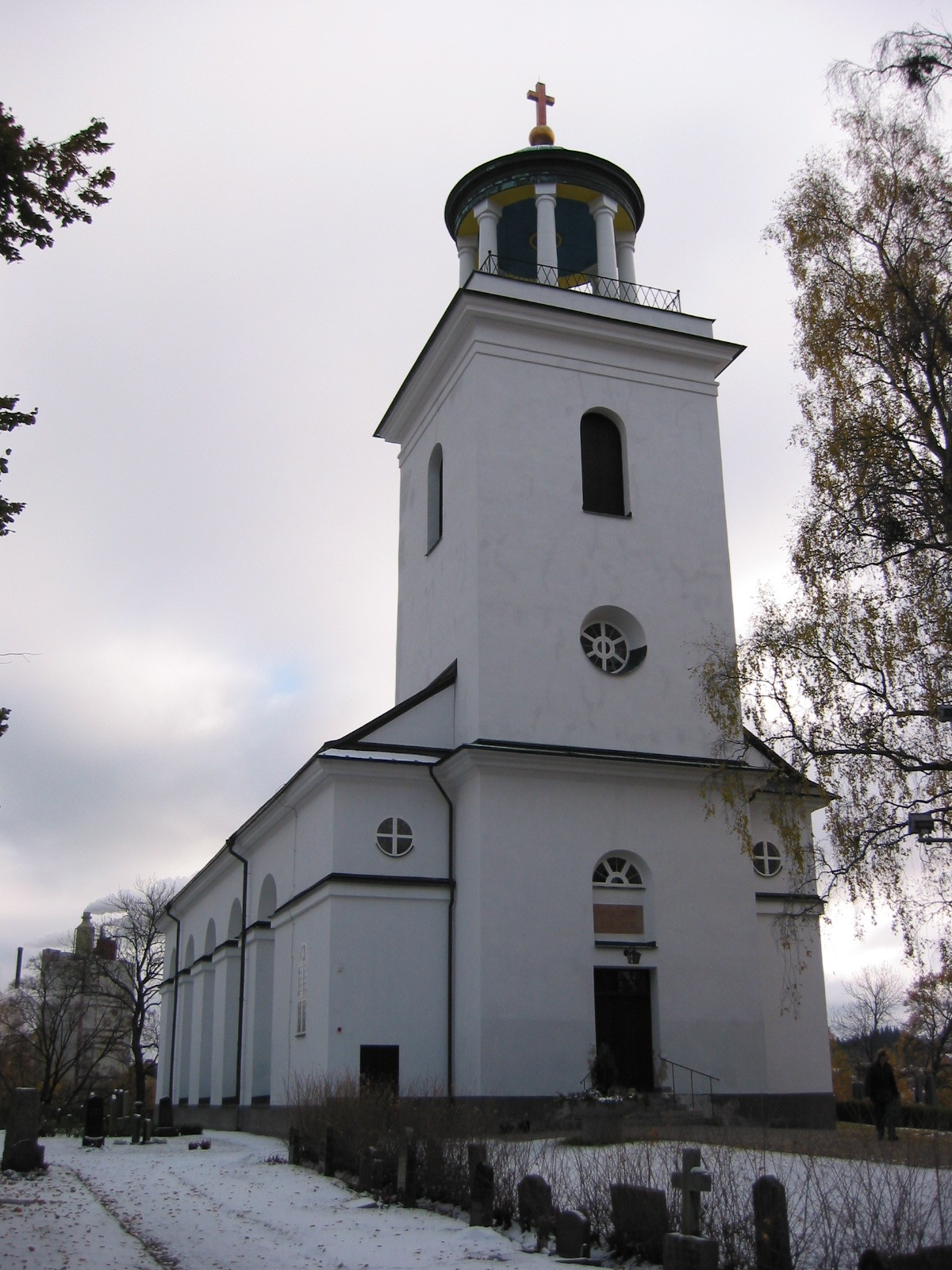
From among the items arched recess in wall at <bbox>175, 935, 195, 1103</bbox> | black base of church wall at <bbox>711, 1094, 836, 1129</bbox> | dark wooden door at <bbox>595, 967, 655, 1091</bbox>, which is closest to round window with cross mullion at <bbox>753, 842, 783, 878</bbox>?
dark wooden door at <bbox>595, 967, 655, 1091</bbox>

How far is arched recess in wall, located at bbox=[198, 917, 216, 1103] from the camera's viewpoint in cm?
2892

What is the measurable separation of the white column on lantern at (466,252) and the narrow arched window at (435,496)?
14.1ft

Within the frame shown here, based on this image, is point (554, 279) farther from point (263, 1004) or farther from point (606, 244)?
point (263, 1004)

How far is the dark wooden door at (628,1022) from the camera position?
19.4 meters

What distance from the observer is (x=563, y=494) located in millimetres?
22266

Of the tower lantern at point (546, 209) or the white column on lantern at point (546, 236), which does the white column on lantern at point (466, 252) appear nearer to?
the tower lantern at point (546, 209)

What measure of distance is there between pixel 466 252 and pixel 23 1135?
1918cm

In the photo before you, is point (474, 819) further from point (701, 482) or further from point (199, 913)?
point (199, 913)

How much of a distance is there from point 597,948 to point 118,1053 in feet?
171

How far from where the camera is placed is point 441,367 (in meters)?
24.4

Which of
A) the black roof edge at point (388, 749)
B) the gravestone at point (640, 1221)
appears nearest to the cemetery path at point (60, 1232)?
the gravestone at point (640, 1221)

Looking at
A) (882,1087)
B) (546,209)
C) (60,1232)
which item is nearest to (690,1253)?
(60,1232)

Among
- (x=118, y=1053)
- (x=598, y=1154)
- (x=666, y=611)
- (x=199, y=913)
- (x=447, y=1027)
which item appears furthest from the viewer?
(x=118, y=1053)

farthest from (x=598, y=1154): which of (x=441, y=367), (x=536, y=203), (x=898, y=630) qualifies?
(x=536, y=203)
